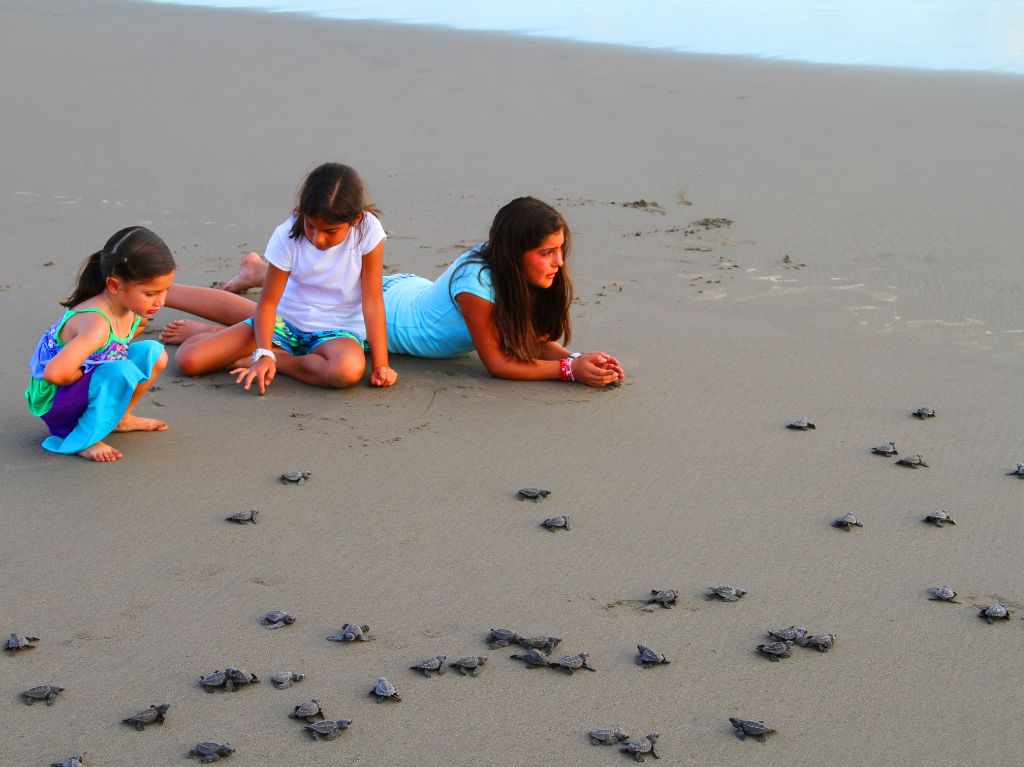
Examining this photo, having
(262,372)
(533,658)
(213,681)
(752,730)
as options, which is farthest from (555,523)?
(262,372)

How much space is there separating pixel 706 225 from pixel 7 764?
19.1 feet

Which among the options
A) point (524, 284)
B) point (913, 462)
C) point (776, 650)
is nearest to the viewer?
point (776, 650)

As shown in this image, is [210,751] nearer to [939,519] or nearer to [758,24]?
[939,519]

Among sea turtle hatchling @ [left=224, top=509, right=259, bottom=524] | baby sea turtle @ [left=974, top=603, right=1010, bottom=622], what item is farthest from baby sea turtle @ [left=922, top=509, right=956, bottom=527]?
sea turtle hatchling @ [left=224, top=509, right=259, bottom=524]

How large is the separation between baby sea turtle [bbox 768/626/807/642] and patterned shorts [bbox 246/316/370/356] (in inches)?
104

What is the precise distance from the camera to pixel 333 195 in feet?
15.2

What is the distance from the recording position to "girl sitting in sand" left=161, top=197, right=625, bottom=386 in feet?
16.0

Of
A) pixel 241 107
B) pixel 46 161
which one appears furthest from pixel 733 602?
pixel 241 107

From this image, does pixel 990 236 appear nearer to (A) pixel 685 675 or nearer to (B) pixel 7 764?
(A) pixel 685 675

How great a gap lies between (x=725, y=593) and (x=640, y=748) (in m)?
0.83

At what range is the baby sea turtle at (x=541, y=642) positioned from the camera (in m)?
3.13

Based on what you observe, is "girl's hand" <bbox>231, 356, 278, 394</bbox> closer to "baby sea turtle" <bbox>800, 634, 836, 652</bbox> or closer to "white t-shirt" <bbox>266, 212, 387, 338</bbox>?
"white t-shirt" <bbox>266, 212, 387, 338</bbox>

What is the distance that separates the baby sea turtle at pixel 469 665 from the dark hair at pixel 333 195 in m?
2.26

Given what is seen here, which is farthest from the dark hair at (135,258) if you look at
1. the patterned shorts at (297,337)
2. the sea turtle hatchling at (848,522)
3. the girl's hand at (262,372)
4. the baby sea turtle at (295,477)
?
the sea turtle hatchling at (848,522)
